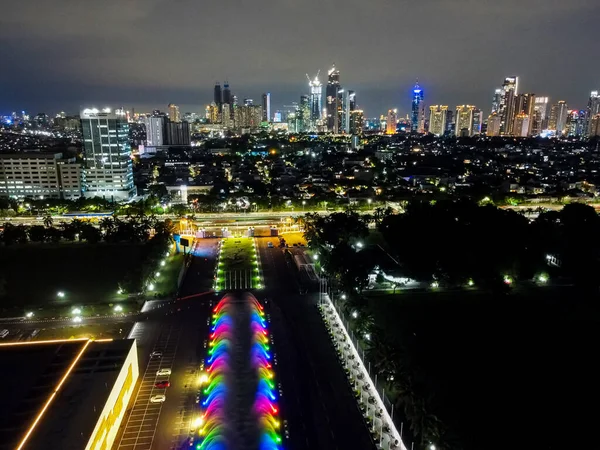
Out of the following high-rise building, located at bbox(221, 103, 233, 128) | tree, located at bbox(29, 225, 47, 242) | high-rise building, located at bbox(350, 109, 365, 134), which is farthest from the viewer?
high-rise building, located at bbox(221, 103, 233, 128)

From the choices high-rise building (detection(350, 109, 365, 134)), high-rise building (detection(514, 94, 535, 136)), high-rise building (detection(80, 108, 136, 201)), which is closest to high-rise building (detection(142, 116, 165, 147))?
high-rise building (detection(80, 108, 136, 201))

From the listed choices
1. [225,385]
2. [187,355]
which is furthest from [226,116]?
[225,385]

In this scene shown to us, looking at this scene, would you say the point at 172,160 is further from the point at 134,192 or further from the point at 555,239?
the point at 555,239

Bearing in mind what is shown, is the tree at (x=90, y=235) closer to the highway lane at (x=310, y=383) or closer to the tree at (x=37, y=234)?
the tree at (x=37, y=234)

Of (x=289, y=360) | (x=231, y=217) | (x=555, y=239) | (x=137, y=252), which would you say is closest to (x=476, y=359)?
(x=289, y=360)

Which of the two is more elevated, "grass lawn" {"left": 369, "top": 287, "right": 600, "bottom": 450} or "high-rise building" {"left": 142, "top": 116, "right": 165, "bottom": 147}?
"high-rise building" {"left": 142, "top": 116, "right": 165, "bottom": 147}

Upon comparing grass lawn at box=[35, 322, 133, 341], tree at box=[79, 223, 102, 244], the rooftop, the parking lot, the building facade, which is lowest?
the parking lot

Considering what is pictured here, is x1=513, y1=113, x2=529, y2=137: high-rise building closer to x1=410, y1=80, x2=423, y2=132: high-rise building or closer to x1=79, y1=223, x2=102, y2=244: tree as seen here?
x1=410, y1=80, x2=423, y2=132: high-rise building
